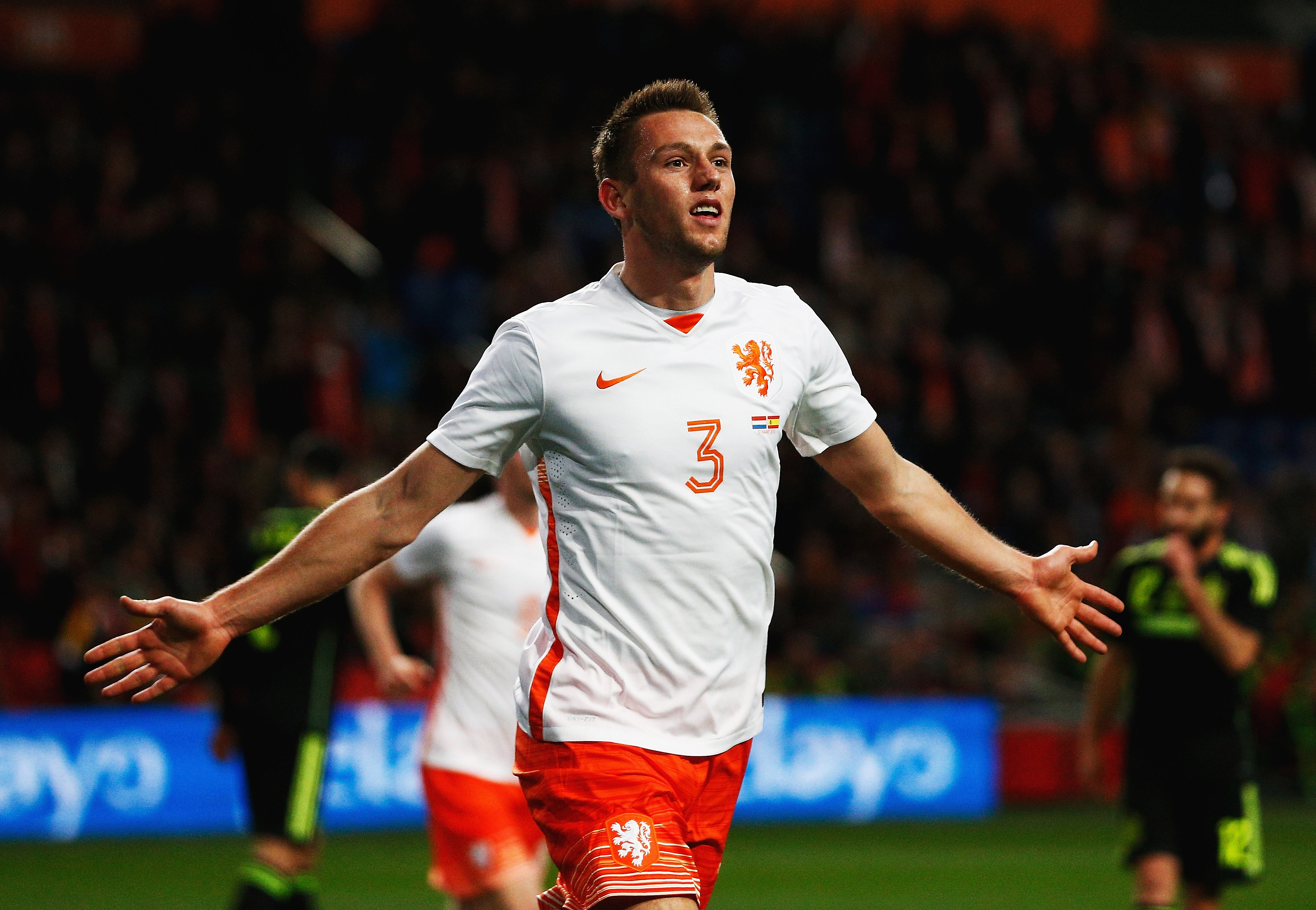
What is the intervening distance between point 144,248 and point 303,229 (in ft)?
6.41

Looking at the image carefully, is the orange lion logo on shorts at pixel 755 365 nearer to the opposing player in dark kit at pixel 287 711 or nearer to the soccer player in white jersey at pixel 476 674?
the soccer player in white jersey at pixel 476 674

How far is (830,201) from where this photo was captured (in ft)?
67.2

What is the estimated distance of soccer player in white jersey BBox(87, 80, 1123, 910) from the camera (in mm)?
4098

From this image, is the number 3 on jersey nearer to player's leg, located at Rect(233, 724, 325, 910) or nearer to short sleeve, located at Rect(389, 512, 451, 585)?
short sleeve, located at Rect(389, 512, 451, 585)

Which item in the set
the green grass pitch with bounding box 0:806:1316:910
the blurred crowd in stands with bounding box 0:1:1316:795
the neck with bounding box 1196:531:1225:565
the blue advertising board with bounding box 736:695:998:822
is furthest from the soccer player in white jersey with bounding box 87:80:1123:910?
the blue advertising board with bounding box 736:695:998:822

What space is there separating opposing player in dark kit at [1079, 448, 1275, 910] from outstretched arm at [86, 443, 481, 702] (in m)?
4.40

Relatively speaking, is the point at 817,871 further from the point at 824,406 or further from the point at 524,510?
the point at 824,406

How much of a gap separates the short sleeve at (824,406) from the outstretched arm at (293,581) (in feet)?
2.76

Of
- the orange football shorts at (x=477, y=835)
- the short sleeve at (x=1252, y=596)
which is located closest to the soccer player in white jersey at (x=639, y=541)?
the orange football shorts at (x=477, y=835)

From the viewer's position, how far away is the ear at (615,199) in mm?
4430

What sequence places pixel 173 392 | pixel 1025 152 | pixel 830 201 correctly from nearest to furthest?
pixel 173 392 → pixel 830 201 → pixel 1025 152

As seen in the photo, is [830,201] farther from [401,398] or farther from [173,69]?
[173,69]

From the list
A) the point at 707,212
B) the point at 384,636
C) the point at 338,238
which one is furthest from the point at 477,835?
the point at 338,238

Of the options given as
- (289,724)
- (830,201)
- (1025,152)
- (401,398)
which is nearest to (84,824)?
(401,398)
